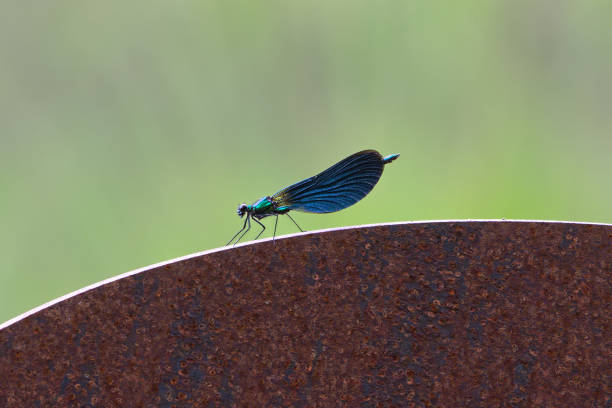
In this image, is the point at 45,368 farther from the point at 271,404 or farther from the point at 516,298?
the point at 516,298

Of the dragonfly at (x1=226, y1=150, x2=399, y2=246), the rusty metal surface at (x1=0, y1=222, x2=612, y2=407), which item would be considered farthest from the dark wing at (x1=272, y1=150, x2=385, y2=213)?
the rusty metal surface at (x1=0, y1=222, x2=612, y2=407)

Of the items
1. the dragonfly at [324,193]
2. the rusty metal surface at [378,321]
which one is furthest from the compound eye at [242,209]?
the rusty metal surface at [378,321]

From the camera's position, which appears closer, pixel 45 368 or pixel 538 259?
pixel 45 368

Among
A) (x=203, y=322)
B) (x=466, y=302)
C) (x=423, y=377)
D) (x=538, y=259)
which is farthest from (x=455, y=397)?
(x=203, y=322)

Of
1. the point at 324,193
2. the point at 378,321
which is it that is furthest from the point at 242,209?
the point at 378,321

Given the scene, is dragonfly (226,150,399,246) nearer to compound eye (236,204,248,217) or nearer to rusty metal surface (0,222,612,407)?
compound eye (236,204,248,217)
